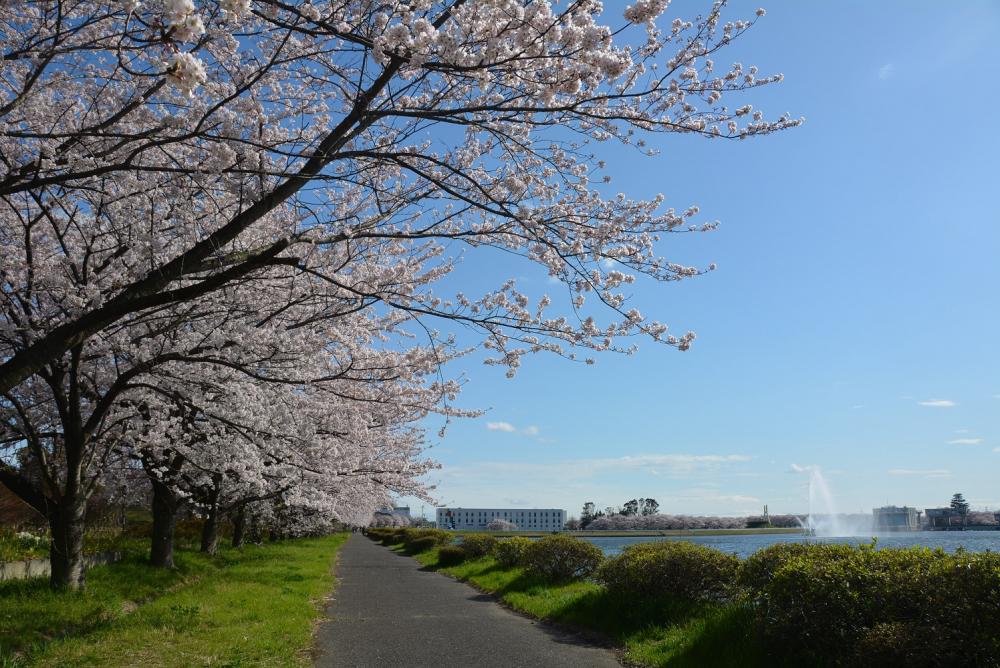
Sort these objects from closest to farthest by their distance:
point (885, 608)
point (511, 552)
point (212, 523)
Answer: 1. point (885, 608)
2. point (511, 552)
3. point (212, 523)

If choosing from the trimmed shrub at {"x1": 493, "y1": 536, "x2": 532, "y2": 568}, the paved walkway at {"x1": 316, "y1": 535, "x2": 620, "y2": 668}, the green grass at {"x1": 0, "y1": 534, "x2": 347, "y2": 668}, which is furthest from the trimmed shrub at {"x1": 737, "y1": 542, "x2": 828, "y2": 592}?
the trimmed shrub at {"x1": 493, "y1": 536, "x2": 532, "y2": 568}

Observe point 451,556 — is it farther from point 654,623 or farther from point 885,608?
point 885,608

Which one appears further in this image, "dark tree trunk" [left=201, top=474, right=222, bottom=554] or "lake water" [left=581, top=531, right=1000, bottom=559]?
"dark tree trunk" [left=201, top=474, right=222, bottom=554]

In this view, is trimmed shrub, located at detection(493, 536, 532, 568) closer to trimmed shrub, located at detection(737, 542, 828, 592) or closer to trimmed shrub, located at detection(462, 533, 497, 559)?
trimmed shrub, located at detection(462, 533, 497, 559)

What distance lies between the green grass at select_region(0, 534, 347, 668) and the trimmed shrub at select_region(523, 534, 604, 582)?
5080 mm

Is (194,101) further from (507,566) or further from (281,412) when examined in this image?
(507,566)

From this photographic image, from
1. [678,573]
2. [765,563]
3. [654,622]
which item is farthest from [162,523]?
[765,563]

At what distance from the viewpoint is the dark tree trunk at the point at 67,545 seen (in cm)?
1148

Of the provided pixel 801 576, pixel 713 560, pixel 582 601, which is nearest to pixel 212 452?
pixel 582 601

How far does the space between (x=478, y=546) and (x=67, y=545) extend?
1520 cm

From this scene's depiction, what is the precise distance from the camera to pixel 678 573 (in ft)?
34.1

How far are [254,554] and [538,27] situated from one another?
26.0m

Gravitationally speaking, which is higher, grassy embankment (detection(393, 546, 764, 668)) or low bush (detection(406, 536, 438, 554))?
grassy embankment (detection(393, 546, 764, 668))

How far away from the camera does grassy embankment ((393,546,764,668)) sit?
24.8 feet
